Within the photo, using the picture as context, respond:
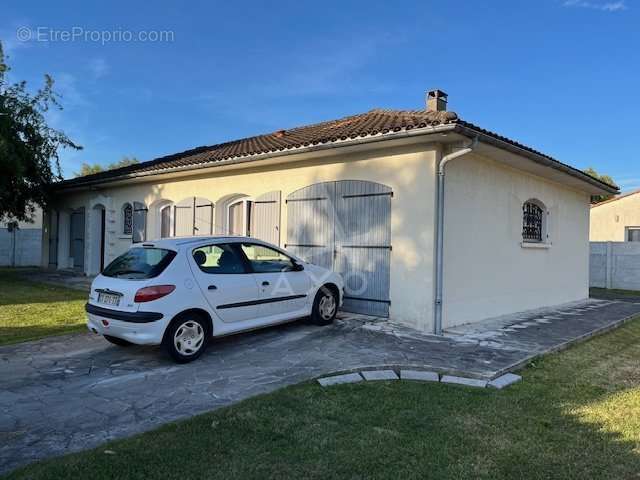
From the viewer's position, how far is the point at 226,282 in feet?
19.4

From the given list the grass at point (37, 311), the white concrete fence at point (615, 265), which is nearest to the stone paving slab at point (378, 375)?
the grass at point (37, 311)

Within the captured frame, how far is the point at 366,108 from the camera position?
11828 millimetres

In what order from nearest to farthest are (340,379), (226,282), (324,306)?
(340,379) < (226,282) < (324,306)

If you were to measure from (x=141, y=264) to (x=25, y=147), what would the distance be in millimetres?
10594

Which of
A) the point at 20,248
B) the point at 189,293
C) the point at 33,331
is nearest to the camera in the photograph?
the point at 189,293

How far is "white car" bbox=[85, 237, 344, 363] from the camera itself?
5246 millimetres

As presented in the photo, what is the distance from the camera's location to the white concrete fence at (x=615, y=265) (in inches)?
677

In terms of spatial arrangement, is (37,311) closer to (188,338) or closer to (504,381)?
(188,338)

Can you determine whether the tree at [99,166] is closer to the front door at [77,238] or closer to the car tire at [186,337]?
the front door at [77,238]

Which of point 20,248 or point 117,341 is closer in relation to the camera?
point 117,341

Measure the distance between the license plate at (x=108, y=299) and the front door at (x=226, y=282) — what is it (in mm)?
956

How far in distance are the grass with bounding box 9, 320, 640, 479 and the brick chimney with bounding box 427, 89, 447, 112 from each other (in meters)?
6.94

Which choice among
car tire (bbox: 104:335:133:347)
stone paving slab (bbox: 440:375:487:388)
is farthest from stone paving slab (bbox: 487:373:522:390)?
car tire (bbox: 104:335:133:347)

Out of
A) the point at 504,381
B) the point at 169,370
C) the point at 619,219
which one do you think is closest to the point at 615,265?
the point at 619,219
